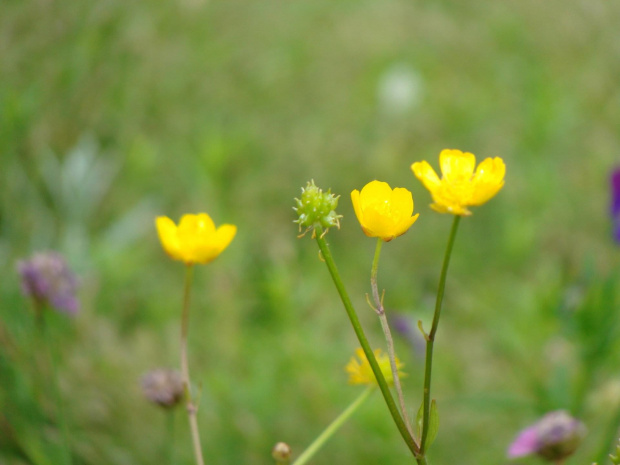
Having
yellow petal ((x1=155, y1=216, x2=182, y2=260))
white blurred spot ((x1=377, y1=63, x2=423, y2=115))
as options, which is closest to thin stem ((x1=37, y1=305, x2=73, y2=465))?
yellow petal ((x1=155, y1=216, x2=182, y2=260))

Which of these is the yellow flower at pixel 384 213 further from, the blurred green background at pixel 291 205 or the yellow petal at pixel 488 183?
the blurred green background at pixel 291 205

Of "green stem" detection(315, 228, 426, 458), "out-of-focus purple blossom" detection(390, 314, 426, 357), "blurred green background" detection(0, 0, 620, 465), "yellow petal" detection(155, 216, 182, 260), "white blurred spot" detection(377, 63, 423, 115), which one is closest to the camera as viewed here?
"green stem" detection(315, 228, 426, 458)

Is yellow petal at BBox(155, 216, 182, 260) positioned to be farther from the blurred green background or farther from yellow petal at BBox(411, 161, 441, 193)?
the blurred green background

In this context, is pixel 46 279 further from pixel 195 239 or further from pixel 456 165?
pixel 456 165

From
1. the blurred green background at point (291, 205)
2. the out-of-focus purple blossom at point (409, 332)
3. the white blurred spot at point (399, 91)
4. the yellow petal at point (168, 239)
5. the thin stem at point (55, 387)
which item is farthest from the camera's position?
the white blurred spot at point (399, 91)

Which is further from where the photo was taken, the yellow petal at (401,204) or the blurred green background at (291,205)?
the blurred green background at (291,205)

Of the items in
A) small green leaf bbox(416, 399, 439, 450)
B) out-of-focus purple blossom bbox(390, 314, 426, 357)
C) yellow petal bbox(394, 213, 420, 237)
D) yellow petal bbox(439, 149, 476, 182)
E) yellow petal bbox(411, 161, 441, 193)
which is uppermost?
out-of-focus purple blossom bbox(390, 314, 426, 357)

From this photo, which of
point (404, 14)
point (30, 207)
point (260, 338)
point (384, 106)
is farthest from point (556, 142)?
point (30, 207)

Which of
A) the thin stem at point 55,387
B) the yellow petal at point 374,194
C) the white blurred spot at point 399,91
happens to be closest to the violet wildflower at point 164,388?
the thin stem at point 55,387
